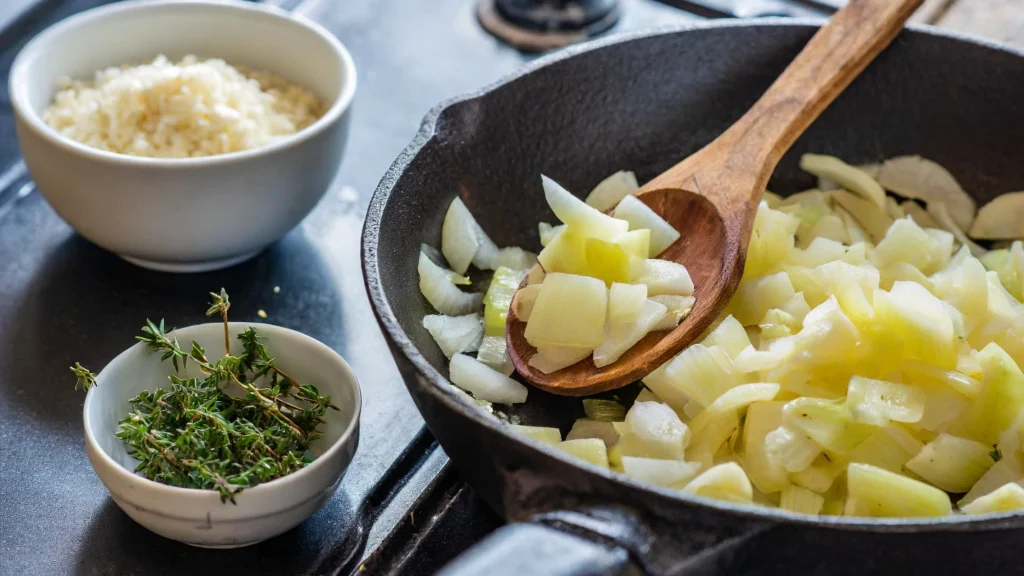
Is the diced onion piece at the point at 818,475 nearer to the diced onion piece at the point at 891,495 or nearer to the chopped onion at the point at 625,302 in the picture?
the diced onion piece at the point at 891,495

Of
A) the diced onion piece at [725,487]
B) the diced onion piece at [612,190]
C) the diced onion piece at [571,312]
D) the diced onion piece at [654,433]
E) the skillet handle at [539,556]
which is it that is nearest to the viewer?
the skillet handle at [539,556]

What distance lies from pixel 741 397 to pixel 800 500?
10 centimetres

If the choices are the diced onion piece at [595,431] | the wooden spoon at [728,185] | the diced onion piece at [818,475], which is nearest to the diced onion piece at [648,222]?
the wooden spoon at [728,185]

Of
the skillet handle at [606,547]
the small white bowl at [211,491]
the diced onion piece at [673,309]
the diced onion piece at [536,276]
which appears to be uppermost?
the skillet handle at [606,547]

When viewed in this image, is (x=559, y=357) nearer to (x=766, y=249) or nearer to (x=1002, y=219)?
(x=766, y=249)

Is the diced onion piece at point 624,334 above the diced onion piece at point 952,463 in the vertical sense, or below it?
below

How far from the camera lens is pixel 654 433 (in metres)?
0.87

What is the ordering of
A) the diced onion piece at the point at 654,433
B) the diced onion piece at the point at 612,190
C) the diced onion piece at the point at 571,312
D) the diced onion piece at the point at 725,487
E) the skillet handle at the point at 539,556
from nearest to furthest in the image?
the skillet handle at the point at 539,556 → the diced onion piece at the point at 725,487 → the diced onion piece at the point at 654,433 → the diced onion piece at the point at 571,312 → the diced onion piece at the point at 612,190

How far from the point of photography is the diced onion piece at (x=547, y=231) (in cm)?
112

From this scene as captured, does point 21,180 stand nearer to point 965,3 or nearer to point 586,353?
point 586,353

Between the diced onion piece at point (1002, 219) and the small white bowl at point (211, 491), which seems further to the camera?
the diced onion piece at point (1002, 219)

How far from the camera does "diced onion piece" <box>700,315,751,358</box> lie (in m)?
0.96

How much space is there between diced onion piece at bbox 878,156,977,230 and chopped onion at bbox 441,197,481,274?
578 millimetres

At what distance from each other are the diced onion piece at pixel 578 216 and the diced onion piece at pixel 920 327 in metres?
0.27
